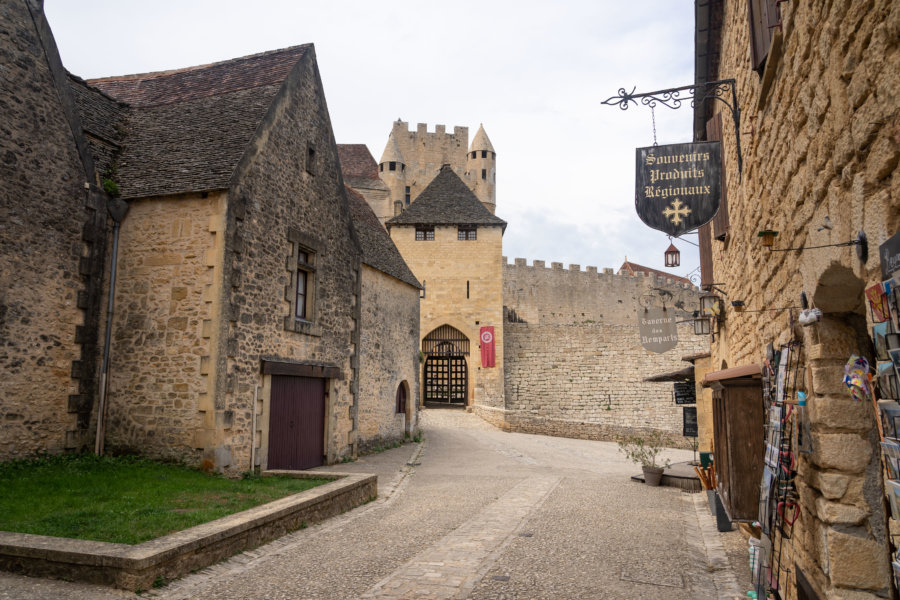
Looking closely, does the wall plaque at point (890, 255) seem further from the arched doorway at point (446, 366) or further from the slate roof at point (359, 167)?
the slate roof at point (359, 167)

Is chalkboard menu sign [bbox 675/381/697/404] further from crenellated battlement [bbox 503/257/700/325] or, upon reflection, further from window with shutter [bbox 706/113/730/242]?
crenellated battlement [bbox 503/257/700/325]

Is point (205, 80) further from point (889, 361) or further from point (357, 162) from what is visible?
point (357, 162)

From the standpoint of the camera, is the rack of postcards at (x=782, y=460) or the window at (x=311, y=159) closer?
the rack of postcards at (x=782, y=460)

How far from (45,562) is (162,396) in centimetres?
490

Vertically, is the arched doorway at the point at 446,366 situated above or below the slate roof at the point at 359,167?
below

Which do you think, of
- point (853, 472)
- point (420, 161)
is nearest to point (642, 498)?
point (853, 472)

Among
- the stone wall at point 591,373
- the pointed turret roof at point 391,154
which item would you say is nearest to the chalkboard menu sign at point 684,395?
the stone wall at point 591,373

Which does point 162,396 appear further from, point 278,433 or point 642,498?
point 642,498

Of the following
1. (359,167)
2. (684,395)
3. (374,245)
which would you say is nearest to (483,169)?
(359,167)

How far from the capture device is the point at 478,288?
29703 mm

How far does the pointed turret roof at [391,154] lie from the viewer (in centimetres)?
4362

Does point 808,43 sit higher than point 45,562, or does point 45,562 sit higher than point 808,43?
point 808,43

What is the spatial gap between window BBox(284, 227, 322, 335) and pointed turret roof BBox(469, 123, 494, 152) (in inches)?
1339

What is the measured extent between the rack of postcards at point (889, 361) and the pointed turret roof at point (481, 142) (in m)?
43.9
